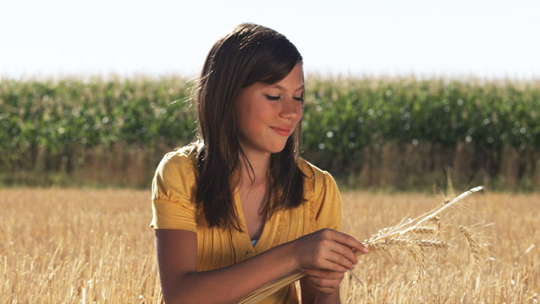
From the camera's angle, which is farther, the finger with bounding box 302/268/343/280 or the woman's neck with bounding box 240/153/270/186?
the woman's neck with bounding box 240/153/270/186

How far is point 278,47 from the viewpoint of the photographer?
2062 millimetres

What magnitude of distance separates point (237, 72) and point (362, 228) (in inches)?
163

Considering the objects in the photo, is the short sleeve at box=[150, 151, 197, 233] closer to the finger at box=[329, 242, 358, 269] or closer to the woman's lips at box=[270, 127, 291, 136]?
the woman's lips at box=[270, 127, 291, 136]

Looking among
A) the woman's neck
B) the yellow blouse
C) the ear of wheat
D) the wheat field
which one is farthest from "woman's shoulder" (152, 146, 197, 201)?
the wheat field

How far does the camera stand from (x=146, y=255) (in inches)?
143

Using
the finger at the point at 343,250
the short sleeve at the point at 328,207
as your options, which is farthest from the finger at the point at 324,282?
the short sleeve at the point at 328,207

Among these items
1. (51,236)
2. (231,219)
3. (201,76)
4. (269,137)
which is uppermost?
(201,76)

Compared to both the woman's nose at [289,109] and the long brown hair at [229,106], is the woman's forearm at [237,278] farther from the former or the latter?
the woman's nose at [289,109]

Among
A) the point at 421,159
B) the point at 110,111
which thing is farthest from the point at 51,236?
the point at 110,111

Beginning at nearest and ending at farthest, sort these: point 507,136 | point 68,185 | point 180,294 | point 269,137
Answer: point 180,294 → point 269,137 → point 68,185 → point 507,136

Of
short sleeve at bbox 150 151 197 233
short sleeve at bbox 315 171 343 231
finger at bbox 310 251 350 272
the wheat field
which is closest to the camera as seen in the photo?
finger at bbox 310 251 350 272

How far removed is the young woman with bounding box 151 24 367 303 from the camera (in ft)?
6.16

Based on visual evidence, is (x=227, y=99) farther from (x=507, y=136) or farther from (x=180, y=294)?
(x=507, y=136)

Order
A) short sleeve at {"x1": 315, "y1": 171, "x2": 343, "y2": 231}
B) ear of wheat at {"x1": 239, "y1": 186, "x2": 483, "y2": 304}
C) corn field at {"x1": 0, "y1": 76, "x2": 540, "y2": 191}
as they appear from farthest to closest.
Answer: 1. corn field at {"x1": 0, "y1": 76, "x2": 540, "y2": 191}
2. short sleeve at {"x1": 315, "y1": 171, "x2": 343, "y2": 231}
3. ear of wheat at {"x1": 239, "y1": 186, "x2": 483, "y2": 304}
